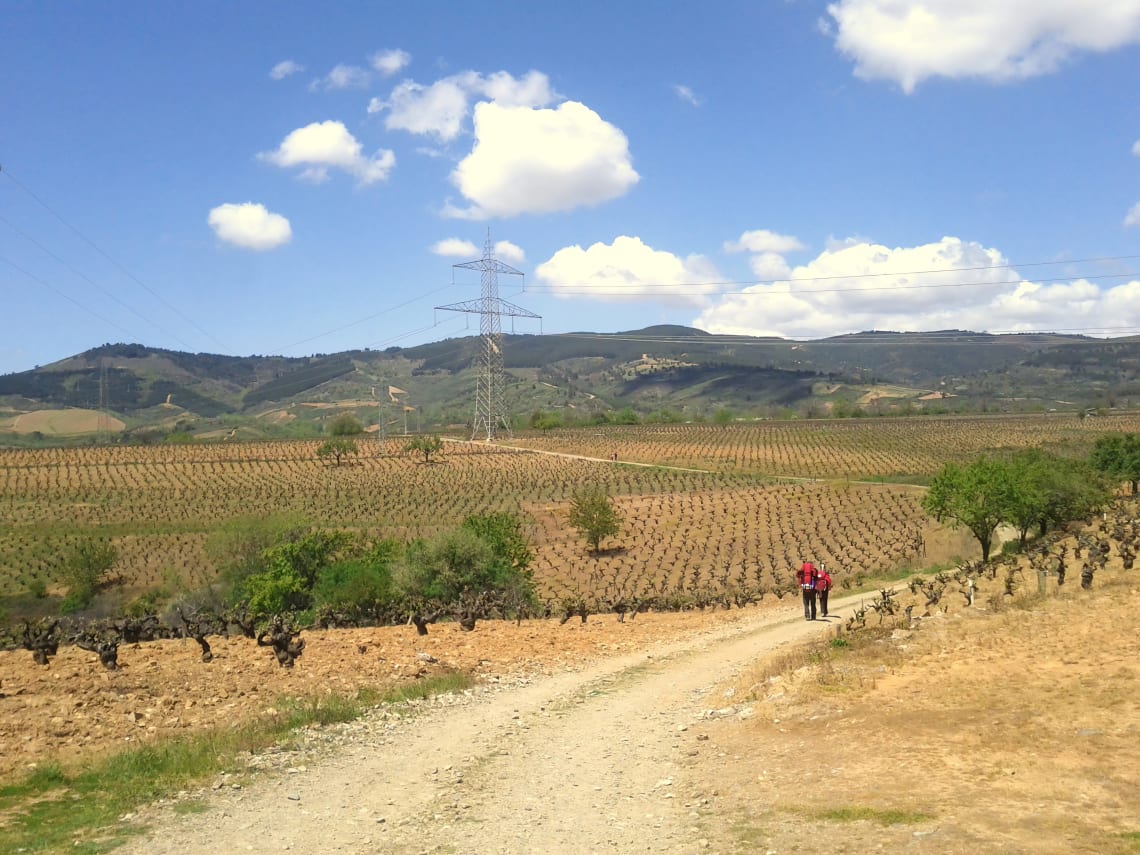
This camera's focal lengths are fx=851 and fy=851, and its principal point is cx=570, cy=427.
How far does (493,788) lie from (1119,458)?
61.7 metres

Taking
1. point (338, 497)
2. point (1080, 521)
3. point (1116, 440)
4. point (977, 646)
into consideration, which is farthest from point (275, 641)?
point (338, 497)

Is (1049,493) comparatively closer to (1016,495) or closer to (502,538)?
(1016,495)

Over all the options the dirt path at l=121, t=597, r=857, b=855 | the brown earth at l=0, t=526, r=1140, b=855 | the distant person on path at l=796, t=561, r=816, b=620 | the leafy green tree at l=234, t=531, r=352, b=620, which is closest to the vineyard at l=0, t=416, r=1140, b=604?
the distant person on path at l=796, t=561, r=816, b=620

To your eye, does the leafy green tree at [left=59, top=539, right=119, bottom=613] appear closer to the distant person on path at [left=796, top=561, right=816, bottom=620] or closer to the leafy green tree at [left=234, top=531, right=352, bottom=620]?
the leafy green tree at [left=234, top=531, right=352, bottom=620]

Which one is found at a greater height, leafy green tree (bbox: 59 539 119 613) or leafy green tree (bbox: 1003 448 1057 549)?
leafy green tree (bbox: 1003 448 1057 549)

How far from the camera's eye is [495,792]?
9.52 meters

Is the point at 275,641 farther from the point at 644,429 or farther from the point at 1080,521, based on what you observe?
the point at 644,429

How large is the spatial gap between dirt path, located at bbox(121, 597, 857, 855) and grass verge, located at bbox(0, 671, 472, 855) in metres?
0.51

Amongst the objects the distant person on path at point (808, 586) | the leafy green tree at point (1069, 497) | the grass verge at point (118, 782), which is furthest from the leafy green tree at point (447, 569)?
the leafy green tree at point (1069, 497)

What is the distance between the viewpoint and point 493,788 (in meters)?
9.66

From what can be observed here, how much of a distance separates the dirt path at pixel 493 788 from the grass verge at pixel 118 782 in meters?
0.51

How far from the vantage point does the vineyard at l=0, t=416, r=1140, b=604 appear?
54.8 m

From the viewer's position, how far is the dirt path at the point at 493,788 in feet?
26.5

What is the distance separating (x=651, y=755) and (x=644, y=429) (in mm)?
150741
